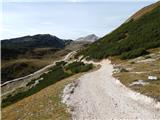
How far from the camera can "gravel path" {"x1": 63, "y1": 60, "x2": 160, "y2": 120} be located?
1027 inches

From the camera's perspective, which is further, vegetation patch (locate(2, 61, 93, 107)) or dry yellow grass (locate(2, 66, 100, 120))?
vegetation patch (locate(2, 61, 93, 107))

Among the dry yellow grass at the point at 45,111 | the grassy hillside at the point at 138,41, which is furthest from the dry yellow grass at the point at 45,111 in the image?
the grassy hillside at the point at 138,41

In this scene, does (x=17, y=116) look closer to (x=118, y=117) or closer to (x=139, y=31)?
(x=118, y=117)

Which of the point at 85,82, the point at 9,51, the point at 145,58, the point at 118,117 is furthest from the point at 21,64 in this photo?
the point at 118,117

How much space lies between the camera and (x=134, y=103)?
97.6 ft

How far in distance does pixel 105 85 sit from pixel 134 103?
11.8 metres

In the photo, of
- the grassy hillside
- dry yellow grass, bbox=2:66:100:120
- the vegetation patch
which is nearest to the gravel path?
dry yellow grass, bbox=2:66:100:120

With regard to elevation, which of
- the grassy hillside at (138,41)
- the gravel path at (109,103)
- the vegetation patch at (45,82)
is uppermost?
the grassy hillside at (138,41)

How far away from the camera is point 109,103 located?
30.8m

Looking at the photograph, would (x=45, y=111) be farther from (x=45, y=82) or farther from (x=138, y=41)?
(x=138, y=41)

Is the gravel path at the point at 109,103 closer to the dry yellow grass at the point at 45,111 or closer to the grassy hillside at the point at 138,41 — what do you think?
the dry yellow grass at the point at 45,111

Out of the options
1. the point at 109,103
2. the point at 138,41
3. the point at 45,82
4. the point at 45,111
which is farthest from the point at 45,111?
the point at 138,41

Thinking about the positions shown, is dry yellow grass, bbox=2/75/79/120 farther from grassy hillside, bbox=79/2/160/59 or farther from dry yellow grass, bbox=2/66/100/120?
grassy hillside, bbox=79/2/160/59

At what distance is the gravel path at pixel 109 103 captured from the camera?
26.1 meters
